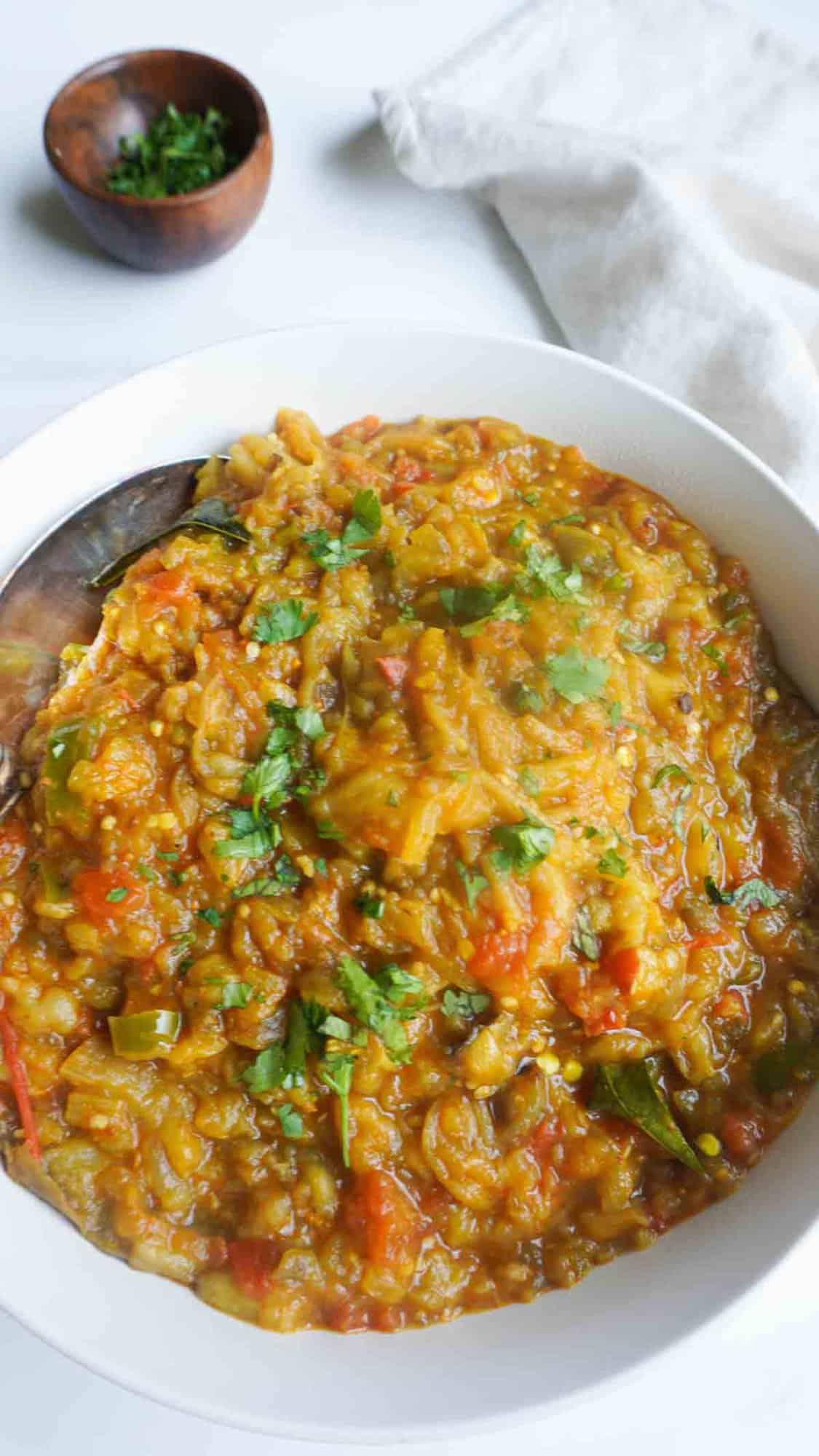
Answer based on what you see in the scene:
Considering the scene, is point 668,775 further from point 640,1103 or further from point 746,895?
point 640,1103

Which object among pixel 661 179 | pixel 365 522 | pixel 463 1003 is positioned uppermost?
pixel 661 179

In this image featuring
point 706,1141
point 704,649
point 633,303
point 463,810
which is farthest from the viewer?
point 633,303

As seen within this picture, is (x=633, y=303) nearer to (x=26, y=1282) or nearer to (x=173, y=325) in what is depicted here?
(x=173, y=325)

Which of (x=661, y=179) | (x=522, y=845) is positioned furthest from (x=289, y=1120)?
(x=661, y=179)

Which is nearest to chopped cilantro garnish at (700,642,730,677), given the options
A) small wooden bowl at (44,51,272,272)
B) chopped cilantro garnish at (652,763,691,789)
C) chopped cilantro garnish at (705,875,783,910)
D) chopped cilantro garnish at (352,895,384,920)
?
chopped cilantro garnish at (652,763,691,789)

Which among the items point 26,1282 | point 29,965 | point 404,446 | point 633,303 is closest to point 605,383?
point 404,446

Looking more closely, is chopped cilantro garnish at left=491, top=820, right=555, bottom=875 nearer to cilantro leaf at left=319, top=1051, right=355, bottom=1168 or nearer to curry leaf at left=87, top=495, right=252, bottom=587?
cilantro leaf at left=319, top=1051, right=355, bottom=1168
